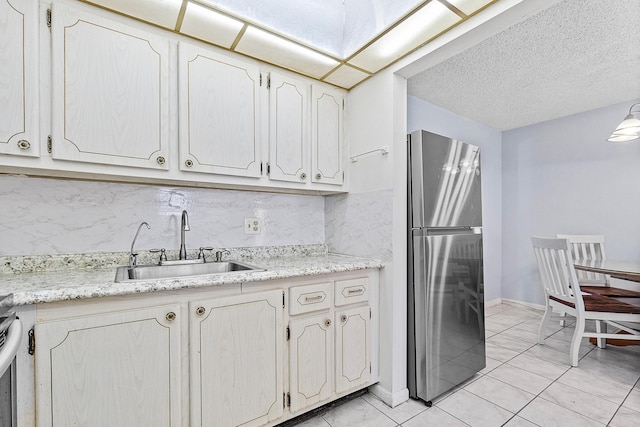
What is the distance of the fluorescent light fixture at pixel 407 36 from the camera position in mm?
1460

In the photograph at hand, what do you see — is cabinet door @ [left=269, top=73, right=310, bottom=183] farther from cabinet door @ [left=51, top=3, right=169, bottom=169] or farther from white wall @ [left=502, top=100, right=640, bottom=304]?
white wall @ [left=502, top=100, right=640, bottom=304]

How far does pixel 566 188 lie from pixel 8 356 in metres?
4.61

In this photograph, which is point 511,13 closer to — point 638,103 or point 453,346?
point 453,346

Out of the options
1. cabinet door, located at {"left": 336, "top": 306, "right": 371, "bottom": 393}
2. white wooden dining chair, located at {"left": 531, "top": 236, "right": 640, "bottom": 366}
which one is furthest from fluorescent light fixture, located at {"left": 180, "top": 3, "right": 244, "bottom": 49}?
white wooden dining chair, located at {"left": 531, "top": 236, "right": 640, "bottom": 366}

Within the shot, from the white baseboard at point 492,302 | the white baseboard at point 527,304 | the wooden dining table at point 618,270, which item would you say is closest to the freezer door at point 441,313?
the wooden dining table at point 618,270

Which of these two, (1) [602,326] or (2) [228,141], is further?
(1) [602,326]

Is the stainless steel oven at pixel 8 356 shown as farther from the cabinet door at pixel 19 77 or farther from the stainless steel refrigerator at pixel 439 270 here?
the stainless steel refrigerator at pixel 439 270

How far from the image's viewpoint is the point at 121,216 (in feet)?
5.49

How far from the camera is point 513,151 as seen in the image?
392 cm

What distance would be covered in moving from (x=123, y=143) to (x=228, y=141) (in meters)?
0.52

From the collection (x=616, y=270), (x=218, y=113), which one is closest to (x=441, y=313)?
(x=616, y=270)

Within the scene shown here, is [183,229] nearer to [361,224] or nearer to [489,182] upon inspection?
[361,224]

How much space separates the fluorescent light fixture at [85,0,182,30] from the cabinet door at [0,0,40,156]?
28 cm

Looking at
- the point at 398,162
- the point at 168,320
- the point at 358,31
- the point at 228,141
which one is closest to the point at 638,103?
the point at 398,162
